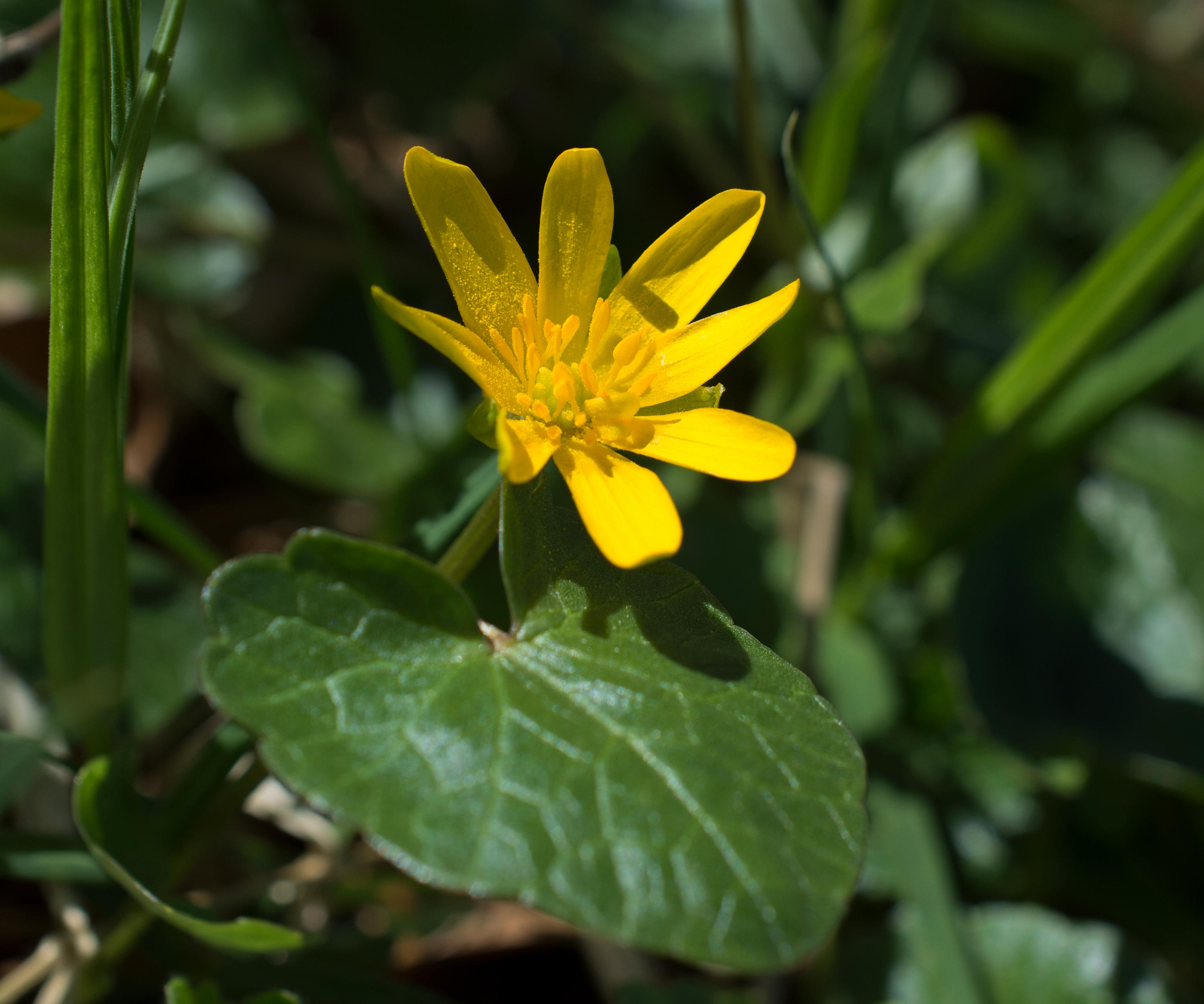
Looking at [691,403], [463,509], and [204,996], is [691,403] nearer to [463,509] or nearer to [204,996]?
[463,509]

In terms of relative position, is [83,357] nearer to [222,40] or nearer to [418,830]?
[418,830]

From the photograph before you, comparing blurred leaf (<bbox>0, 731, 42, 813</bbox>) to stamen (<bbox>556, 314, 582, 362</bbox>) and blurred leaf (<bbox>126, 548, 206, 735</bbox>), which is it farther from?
stamen (<bbox>556, 314, 582, 362</bbox>)

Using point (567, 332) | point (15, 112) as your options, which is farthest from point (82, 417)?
point (567, 332)

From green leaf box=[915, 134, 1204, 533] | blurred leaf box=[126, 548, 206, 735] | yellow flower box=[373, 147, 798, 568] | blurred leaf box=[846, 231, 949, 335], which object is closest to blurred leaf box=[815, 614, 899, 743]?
green leaf box=[915, 134, 1204, 533]

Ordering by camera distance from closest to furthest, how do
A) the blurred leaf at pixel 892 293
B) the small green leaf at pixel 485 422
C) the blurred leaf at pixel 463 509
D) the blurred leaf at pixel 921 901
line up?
the small green leaf at pixel 485 422 < the blurred leaf at pixel 463 509 < the blurred leaf at pixel 921 901 < the blurred leaf at pixel 892 293

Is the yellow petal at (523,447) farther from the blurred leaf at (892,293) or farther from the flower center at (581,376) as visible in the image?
the blurred leaf at (892,293)

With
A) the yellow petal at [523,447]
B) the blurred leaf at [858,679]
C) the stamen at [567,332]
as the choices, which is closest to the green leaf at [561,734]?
the yellow petal at [523,447]

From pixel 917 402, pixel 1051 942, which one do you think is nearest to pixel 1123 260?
pixel 917 402
